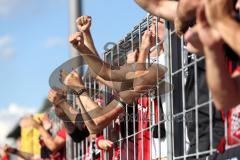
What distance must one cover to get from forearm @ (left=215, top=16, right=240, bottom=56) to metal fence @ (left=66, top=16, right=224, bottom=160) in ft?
3.21

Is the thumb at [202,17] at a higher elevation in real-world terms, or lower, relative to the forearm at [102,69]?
lower

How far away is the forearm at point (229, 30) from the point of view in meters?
3.15

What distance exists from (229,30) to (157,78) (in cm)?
215

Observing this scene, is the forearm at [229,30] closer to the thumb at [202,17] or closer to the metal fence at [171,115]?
the thumb at [202,17]

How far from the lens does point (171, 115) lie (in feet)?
16.0

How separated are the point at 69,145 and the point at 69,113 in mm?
1402

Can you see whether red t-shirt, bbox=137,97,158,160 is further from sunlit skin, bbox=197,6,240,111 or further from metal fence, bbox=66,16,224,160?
sunlit skin, bbox=197,6,240,111

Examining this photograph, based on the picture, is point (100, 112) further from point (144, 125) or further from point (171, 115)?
point (171, 115)

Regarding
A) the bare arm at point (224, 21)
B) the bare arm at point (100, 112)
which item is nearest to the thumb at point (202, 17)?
the bare arm at point (224, 21)

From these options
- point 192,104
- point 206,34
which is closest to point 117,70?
point 192,104

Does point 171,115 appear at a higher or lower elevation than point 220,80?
higher

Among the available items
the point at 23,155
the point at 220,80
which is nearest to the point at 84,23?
the point at 220,80

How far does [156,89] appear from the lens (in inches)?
210

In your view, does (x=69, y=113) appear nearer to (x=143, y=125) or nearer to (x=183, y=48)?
(x=143, y=125)
